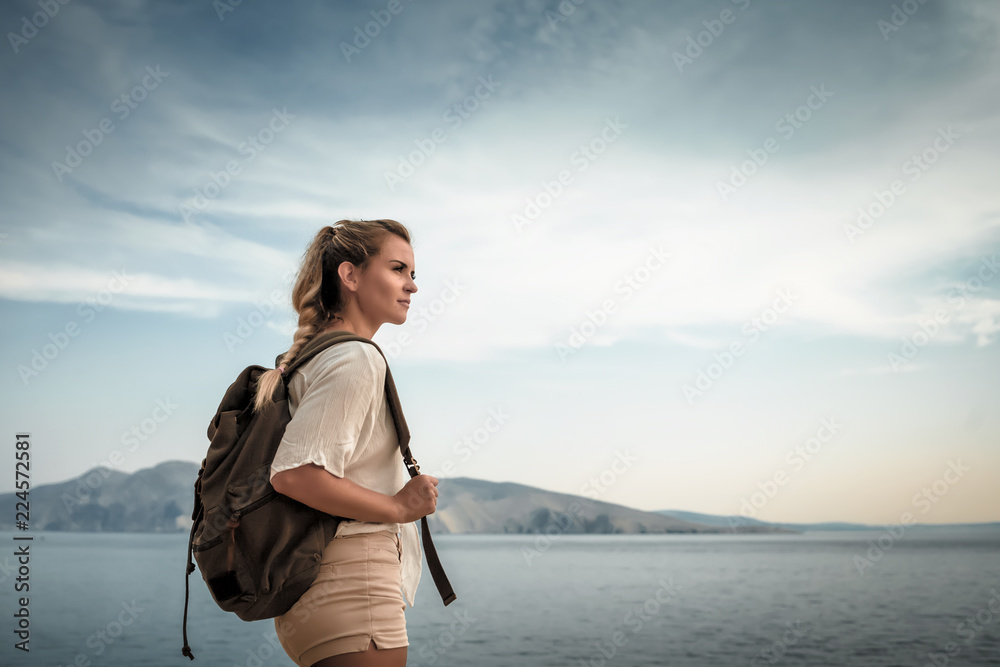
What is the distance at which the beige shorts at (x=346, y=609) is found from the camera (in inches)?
65.1

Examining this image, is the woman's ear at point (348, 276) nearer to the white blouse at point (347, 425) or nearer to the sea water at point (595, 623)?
the white blouse at point (347, 425)

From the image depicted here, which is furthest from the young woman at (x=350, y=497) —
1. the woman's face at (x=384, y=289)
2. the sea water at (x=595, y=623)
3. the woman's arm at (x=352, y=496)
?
the sea water at (x=595, y=623)

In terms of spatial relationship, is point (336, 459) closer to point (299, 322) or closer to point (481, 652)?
point (299, 322)

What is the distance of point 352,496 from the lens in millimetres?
1666

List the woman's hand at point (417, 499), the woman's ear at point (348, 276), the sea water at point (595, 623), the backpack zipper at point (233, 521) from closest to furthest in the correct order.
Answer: the backpack zipper at point (233, 521) < the woman's hand at point (417, 499) < the woman's ear at point (348, 276) < the sea water at point (595, 623)

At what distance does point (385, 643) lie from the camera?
5.46 ft

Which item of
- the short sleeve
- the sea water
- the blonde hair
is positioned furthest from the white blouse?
the sea water

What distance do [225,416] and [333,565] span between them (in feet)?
1.40

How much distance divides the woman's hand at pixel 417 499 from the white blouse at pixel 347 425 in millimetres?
76

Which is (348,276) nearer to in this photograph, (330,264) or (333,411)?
(330,264)

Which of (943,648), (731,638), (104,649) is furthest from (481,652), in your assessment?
(943,648)

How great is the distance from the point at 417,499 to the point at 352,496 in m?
0.16

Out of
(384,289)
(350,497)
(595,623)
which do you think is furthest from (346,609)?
(595,623)

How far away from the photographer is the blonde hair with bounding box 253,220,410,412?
201 cm
